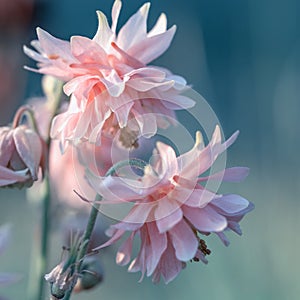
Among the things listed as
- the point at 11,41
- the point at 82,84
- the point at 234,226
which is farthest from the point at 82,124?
the point at 11,41

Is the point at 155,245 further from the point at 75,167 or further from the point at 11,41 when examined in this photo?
the point at 11,41

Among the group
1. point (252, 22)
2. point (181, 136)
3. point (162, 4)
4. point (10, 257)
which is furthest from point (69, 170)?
point (162, 4)

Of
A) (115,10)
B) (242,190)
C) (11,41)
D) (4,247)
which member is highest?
(115,10)

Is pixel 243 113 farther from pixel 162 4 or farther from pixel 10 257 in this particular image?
pixel 162 4

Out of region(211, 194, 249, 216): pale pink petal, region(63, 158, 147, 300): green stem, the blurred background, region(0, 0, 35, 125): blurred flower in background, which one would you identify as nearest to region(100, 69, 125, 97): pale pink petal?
region(63, 158, 147, 300): green stem

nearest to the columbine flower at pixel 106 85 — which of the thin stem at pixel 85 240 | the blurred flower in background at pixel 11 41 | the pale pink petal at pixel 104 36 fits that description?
the pale pink petal at pixel 104 36

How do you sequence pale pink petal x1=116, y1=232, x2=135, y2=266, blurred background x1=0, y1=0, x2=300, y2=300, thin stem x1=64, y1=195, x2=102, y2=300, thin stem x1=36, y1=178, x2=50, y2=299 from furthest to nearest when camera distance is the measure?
1. blurred background x1=0, y1=0, x2=300, y2=300
2. thin stem x1=36, y1=178, x2=50, y2=299
3. pale pink petal x1=116, y1=232, x2=135, y2=266
4. thin stem x1=64, y1=195, x2=102, y2=300

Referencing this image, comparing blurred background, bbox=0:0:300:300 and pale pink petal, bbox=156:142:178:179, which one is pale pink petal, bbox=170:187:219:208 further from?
blurred background, bbox=0:0:300:300
